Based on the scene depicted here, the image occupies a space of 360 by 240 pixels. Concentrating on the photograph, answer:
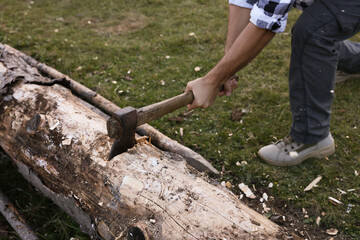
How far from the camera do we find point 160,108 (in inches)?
83.0

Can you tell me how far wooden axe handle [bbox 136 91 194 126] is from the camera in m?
2.01

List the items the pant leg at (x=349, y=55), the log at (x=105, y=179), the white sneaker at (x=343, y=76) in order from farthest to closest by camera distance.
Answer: the white sneaker at (x=343, y=76) < the pant leg at (x=349, y=55) < the log at (x=105, y=179)

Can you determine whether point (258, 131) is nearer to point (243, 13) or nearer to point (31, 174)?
point (243, 13)

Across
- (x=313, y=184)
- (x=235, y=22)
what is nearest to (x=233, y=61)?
(x=235, y=22)

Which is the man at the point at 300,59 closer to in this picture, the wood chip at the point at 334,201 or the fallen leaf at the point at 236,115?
the wood chip at the point at 334,201

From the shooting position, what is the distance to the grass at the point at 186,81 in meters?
2.59

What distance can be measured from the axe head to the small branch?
0.77m

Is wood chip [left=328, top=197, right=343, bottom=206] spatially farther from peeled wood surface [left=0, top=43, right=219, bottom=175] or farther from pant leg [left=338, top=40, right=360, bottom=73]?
pant leg [left=338, top=40, right=360, bottom=73]

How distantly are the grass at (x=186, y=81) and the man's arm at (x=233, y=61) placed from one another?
88 cm

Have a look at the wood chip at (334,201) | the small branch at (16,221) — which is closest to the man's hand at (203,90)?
the wood chip at (334,201)

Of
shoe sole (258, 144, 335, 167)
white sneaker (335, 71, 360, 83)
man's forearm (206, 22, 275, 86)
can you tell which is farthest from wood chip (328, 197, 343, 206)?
white sneaker (335, 71, 360, 83)

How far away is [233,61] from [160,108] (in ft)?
1.85

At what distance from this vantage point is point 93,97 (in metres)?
3.08

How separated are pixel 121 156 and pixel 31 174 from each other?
776mm
